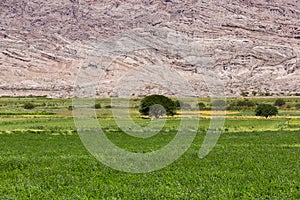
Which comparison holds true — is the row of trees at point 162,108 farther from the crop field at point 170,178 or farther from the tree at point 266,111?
the crop field at point 170,178

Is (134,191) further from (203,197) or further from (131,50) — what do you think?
(131,50)

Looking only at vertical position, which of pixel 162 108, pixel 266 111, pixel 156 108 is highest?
pixel 266 111

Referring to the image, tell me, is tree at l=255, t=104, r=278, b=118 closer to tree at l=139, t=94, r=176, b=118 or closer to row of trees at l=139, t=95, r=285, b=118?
row of trees at l=139, t=95, r=285, b=118

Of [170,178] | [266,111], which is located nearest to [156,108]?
[266,111]

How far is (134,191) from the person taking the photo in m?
17.4

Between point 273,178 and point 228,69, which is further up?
point 228,69

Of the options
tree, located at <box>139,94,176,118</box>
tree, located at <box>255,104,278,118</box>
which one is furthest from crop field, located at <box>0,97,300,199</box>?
tree, located at <box>255,104,278,118</box>

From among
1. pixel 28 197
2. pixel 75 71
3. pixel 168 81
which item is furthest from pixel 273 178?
pixel 75 71

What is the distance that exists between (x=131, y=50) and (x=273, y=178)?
179740mm

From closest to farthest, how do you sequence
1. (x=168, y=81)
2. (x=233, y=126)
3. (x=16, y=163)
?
(x=16, y=163), (x=233, y=126), (x=168, y=81)

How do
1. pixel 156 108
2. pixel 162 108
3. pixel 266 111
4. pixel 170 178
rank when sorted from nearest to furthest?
pixel 170 178, pixel 266 111, pixel 156 108, pixel 162 108

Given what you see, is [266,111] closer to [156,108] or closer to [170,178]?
[156,108]

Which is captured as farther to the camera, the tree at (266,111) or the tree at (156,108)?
the tree at (156,108)

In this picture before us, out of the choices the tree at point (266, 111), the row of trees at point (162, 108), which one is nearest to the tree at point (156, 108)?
the row of trees at point (162, 108)
